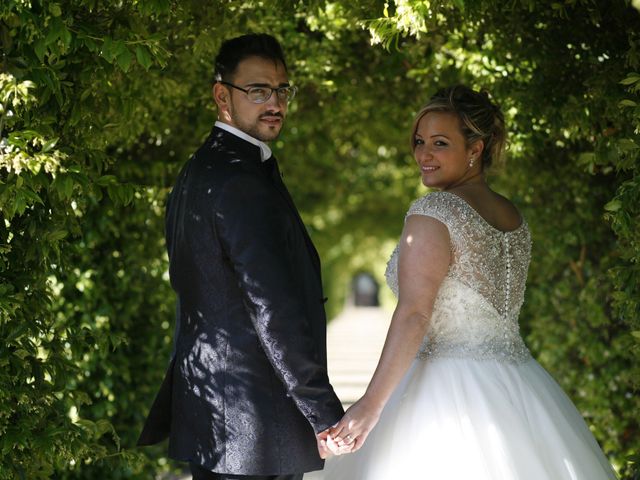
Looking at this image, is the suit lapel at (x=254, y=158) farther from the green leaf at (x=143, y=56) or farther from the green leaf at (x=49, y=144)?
the green leaf at (x=49, y=144)

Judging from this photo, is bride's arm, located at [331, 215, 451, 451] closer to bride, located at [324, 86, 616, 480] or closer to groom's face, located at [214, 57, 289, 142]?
bride, located at [324, 86, 616, 480]

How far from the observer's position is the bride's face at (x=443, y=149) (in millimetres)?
3594

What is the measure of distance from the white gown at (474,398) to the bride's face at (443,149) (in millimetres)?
151

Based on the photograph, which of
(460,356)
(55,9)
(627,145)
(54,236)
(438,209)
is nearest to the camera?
(55,9)

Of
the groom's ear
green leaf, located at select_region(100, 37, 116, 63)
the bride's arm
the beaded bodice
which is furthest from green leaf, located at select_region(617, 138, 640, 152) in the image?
green leaf, located at select_region(100, 37, 116, 63)

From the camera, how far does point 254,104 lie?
3.36m

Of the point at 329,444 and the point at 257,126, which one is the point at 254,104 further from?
the point at 329,444

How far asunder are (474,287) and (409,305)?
0.98 feet

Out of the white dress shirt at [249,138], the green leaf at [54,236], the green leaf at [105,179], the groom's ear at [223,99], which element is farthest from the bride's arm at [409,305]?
the green leaf at [54,236]

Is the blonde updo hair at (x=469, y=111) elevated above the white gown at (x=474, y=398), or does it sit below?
above

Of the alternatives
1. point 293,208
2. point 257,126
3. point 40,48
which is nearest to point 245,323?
point 293,208

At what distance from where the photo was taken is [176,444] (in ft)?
10.9

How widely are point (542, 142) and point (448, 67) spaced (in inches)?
31.9

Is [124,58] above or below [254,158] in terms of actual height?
above
